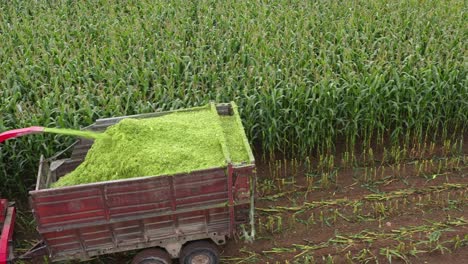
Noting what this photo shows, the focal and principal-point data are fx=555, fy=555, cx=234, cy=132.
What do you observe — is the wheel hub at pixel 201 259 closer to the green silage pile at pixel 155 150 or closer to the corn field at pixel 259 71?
the green silage pile at pixel 155 150

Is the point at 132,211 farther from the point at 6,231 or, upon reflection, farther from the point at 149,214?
the point at 6,231

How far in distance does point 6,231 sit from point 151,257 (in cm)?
163

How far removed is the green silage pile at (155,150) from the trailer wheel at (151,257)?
0.90 m

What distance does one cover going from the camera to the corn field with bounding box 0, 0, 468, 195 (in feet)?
26.2

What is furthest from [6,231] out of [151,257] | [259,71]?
[259,71]

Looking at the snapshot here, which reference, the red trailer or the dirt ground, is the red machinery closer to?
the red trailer

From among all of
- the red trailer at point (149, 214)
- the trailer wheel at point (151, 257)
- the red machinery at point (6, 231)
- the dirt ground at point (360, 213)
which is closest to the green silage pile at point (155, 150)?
the red trailer at point (149, 214)

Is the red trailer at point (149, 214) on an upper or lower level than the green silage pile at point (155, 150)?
lower

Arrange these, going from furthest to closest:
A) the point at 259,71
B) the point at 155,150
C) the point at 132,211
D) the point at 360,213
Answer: the point at 259,71 < the point at 360,213 < the point at 155,150 < the point at 132,211

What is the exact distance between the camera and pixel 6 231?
612 centimetres

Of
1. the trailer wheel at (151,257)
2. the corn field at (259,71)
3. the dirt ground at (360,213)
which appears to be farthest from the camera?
the corn field at (259,71)

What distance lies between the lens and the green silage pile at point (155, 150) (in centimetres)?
592

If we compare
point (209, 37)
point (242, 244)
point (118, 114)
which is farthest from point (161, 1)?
point (242, 244)

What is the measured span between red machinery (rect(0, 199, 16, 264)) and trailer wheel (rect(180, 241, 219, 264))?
188cm
